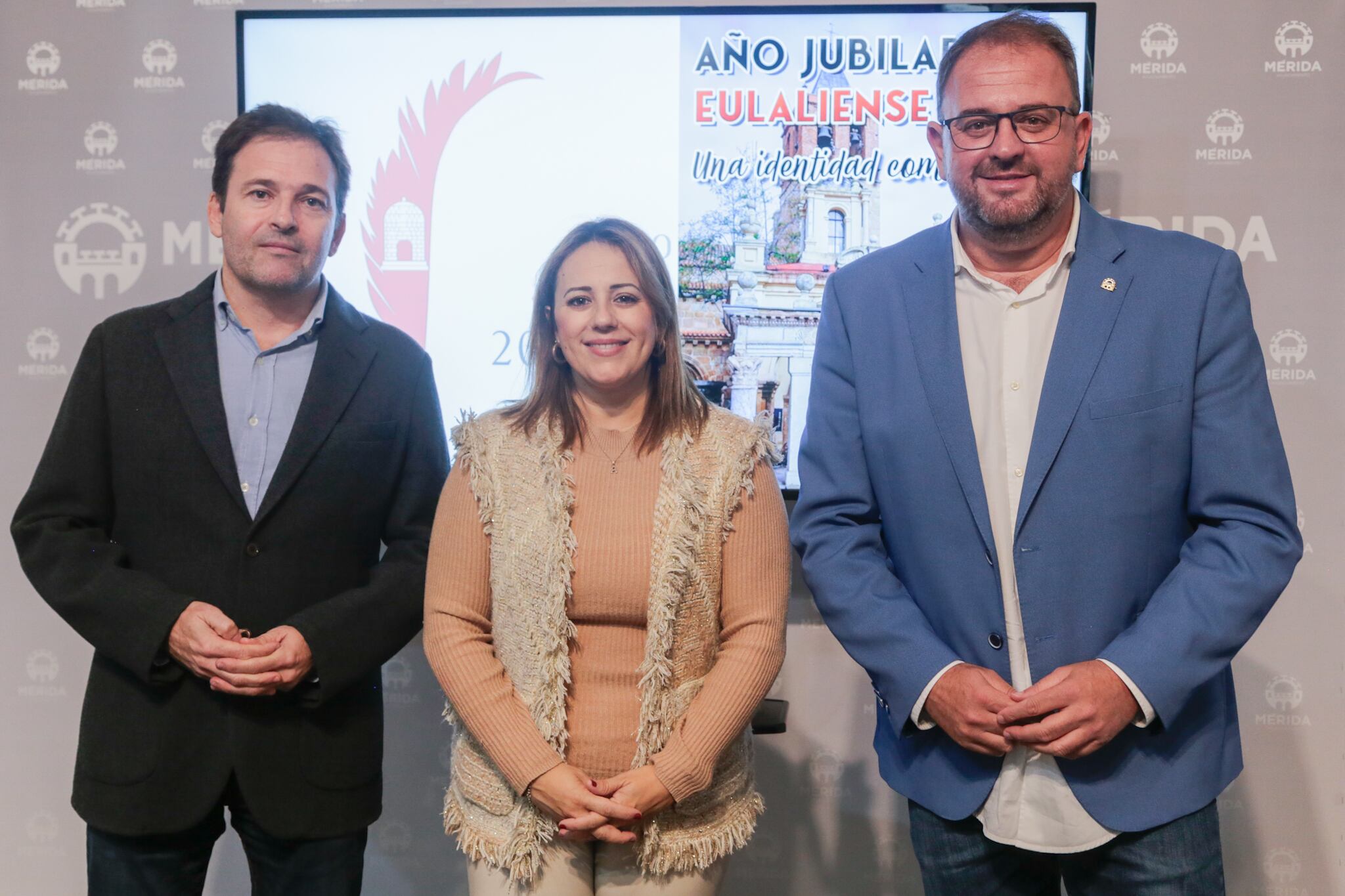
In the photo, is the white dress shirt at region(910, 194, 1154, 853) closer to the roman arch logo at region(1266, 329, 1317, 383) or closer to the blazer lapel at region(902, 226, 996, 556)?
the blazer lapel at region(902, 226, 996, 556)

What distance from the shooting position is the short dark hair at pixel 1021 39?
5.47ft

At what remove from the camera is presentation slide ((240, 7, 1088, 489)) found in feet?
9.11

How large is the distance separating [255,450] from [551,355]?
0.56 metres

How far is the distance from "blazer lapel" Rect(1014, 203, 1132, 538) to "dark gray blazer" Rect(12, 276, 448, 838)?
3.69ft

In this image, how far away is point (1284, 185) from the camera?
283 cm

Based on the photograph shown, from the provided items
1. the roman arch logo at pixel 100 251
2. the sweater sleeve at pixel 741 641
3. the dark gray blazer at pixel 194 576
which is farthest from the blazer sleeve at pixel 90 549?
the roman arch logo at pixel 100 251

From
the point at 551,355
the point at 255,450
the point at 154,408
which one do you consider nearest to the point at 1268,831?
the point at 551,355

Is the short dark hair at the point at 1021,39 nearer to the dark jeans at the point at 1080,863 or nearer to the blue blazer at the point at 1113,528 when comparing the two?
the blue blazer at the point at 1113,528

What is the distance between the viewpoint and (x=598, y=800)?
1664 millimetres

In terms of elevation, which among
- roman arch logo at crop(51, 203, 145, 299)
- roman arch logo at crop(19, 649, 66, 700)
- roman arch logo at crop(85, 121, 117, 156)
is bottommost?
roman arch logo at crop(19, 649, 66, 700)

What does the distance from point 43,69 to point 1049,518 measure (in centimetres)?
301

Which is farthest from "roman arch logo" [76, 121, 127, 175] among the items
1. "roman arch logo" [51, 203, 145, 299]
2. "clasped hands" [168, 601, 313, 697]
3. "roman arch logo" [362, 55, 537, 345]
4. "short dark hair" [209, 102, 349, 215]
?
"clasped hands" [168, 601, 313, 697]

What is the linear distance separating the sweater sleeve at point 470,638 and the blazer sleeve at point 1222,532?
91 cm

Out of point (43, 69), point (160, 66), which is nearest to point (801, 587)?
point (160, 66)
